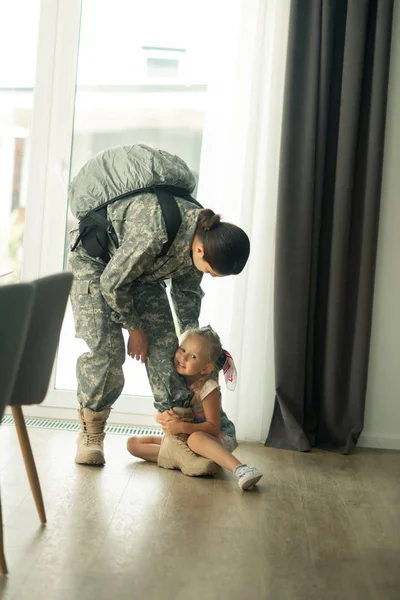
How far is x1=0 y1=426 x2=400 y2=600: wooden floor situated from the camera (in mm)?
1914

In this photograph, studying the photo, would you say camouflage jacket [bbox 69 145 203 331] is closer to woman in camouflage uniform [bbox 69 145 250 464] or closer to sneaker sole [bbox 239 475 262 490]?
woman in camouflage uniform [bbox 69 145 250 464]

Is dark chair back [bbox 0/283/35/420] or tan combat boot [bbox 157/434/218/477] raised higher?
dark chair back [bbox 0/283/35/420]

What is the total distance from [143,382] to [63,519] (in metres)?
1.42

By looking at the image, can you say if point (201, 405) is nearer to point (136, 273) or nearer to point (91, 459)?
point (91, 459)

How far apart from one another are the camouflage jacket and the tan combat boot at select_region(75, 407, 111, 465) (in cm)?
36

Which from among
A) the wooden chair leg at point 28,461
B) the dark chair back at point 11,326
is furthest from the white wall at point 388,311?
the dark chair back at point 11,326

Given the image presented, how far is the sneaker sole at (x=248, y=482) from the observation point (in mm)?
2717

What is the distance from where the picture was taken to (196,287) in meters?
3.10

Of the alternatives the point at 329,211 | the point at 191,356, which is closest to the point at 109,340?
the point at 191,356

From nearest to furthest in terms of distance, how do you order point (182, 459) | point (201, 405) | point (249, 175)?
point (182, 459) < point (201, 405) < point (249, 175)

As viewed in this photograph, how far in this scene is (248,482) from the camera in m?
2.72

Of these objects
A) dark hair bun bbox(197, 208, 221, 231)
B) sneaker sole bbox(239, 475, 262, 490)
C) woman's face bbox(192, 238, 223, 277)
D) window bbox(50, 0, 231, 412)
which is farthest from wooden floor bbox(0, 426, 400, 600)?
window bbox(50, 0, 231, 412)

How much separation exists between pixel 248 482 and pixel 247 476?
22mm

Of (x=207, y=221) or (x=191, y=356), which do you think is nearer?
(x=207, y=221)
